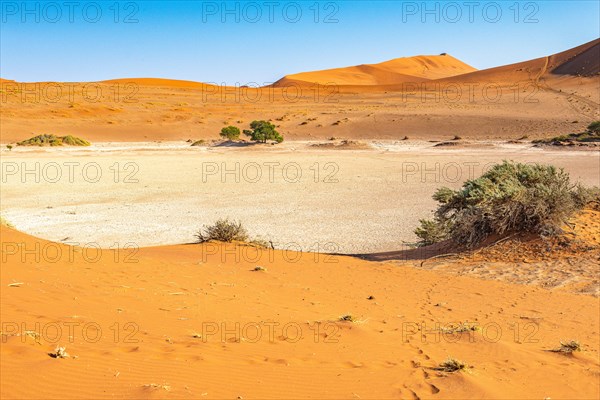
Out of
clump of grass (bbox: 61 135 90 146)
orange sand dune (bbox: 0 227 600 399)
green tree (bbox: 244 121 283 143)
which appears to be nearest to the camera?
orange sand dune (bbox: 0 227 600 399)

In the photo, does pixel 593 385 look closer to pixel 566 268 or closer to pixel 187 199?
pixel 566 268

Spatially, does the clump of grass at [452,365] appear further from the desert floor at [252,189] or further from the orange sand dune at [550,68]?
the orange sand dune at [550,68]

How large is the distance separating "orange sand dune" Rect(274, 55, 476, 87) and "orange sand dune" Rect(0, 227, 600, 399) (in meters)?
104

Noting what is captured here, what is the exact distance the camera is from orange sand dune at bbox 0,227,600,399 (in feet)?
15.9

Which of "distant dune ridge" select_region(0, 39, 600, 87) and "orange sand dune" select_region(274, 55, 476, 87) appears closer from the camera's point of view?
"distant dune ridge" select_region(0, 39, 600, 87)

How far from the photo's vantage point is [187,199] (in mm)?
21031

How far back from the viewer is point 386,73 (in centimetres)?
13050

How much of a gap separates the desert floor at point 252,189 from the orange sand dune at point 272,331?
3521mm

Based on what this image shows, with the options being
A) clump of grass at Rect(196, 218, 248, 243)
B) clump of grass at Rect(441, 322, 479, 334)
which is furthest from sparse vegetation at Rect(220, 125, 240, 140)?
clump of grass at Rect(441, 322, 479, 334)

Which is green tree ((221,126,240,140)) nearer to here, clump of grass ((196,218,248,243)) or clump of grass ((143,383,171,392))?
clump of grass ((196,218,248,243))

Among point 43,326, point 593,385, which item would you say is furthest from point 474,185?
point 43,326

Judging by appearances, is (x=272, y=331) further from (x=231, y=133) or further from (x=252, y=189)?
(x=231, y=133)

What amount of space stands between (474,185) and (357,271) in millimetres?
3409

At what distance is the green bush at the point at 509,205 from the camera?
476 inches
